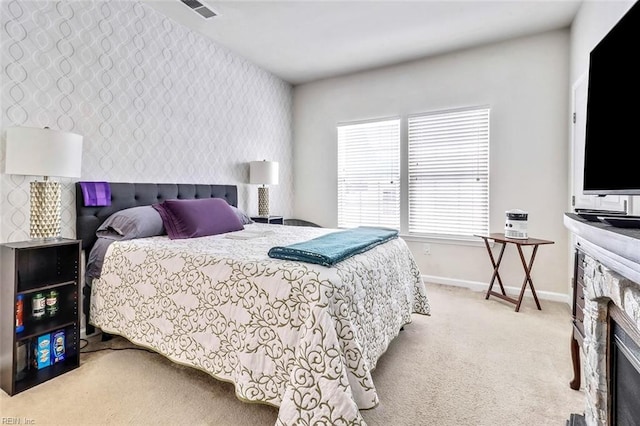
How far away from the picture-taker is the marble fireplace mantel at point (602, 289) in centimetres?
77

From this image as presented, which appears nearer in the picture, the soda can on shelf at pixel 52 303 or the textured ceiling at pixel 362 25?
the soda can on shelf at pixel 52 303

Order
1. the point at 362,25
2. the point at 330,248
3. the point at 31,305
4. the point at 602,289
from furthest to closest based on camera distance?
the point at 362,25 < the point at 31,305 < the point at 330,248 < the point at 602,289

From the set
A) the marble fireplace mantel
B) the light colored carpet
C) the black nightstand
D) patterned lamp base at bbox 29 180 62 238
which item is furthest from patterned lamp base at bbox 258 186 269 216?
the marble fireplace mantel

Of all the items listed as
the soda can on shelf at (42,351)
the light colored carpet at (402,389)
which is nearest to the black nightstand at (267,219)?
the light colored carpet at (402,389)

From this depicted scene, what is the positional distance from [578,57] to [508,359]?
9.04ft

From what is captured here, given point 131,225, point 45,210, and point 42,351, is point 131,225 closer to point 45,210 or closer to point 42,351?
point 45,210

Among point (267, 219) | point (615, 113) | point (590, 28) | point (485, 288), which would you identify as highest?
point (590, 28)

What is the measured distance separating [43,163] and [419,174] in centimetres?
360

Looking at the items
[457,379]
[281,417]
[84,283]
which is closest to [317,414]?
[281,417]

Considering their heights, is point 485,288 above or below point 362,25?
below

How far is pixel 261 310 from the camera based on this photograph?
1.52 metres

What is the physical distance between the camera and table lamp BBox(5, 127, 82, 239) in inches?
72.9

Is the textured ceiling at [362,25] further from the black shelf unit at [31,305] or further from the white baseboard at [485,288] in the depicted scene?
the white baseboard at [485,288]

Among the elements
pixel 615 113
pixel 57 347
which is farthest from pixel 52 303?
pixel 615 113
